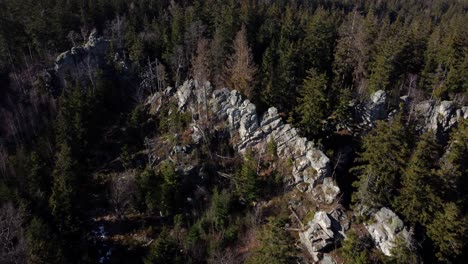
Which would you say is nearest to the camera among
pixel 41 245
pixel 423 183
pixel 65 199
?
pixel 41 245

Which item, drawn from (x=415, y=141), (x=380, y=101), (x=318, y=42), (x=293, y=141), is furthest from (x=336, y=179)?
(x=318, y=42)

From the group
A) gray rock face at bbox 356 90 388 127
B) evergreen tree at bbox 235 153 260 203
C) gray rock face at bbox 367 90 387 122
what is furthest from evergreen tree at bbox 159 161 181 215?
gray rock face at bbox 367 90 387 122

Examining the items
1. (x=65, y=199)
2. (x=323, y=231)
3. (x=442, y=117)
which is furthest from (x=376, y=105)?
(x=65, y=199)

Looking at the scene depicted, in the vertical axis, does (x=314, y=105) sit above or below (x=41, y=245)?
above

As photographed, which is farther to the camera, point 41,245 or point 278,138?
point 278,138

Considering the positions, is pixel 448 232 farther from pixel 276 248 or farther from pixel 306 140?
pixel 276 248

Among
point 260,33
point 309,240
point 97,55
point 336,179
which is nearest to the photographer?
point 309,240

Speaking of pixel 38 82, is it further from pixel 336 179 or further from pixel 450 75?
pixel 450 75
